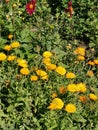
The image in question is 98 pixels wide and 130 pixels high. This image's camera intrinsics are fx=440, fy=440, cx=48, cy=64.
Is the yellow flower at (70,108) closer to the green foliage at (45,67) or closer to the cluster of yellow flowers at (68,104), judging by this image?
the cluster of yellow flowers at (68,104)

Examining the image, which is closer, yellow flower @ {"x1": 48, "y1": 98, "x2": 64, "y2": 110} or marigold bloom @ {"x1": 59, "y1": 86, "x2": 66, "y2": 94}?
yellow flower @ {"x1": 48, "y1": 98, "x2": 64, "y2": 110}

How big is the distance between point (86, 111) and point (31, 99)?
0.56 m

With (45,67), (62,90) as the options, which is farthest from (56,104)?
(45,67)

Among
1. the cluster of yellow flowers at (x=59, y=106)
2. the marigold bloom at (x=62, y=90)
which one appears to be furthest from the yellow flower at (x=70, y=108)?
the marigold bloom at (x=62, y=90)

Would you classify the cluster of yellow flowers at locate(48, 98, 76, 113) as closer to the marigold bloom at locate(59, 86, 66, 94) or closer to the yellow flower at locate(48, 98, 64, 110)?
the yellow flower at locate(48, 98, 64, 110)

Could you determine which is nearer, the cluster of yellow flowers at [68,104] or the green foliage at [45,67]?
the cluster of yellow flowers at [68,104]

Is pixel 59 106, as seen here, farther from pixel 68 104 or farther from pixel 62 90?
pixel 62 90

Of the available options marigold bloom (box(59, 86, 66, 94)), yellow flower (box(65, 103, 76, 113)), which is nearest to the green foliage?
marigold bloom (box(59, 86, 66, 94))

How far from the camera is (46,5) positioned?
6.52m

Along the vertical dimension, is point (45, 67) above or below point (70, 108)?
above

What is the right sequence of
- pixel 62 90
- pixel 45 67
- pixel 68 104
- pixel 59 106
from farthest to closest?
pixel 45 67 → pixel 62 90 → pixel 68 104 → pixel 59 106

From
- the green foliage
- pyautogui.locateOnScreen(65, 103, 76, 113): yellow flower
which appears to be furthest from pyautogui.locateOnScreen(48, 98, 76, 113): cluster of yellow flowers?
the green foliage

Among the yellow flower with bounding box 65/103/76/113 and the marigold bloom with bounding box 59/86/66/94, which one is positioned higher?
the marigold bloom with bounding box 59/86/66/94

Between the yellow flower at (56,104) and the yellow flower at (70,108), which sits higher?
the yellow flower at (56,104)
